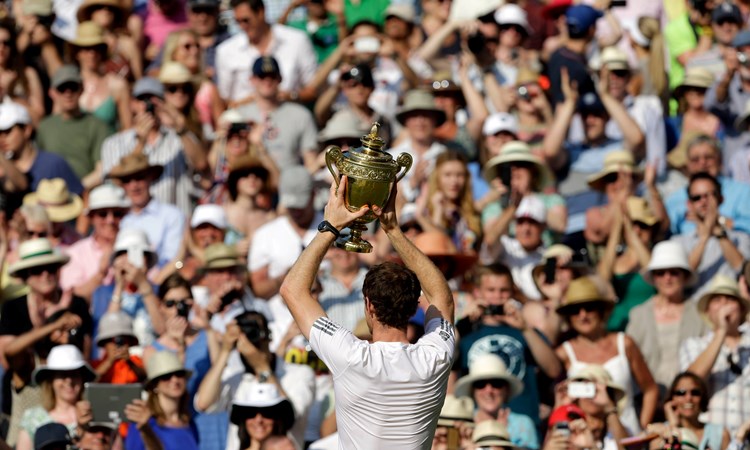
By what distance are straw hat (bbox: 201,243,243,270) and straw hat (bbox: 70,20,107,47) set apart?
3.47 m

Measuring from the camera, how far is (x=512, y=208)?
1404 centimetres

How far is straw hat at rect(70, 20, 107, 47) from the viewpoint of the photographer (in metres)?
16.5

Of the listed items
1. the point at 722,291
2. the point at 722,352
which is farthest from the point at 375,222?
the point at 722,352

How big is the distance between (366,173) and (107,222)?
6335 millimetres

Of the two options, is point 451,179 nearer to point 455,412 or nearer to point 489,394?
point 489,394

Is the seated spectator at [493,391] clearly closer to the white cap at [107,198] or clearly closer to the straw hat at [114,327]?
the straw hat at [114,327]

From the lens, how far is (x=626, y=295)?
13914 millimetres

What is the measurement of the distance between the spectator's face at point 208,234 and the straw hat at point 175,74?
1.85 metres

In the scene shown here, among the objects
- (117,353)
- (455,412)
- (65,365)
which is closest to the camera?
(455,412)

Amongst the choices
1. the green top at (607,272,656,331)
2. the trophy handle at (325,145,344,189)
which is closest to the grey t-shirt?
the green top at (607,272,656,331)

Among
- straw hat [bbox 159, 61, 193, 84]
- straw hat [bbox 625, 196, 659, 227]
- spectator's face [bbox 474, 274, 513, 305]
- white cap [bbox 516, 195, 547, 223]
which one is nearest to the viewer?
spectator's face [bbox 474, 274, 513, 305]

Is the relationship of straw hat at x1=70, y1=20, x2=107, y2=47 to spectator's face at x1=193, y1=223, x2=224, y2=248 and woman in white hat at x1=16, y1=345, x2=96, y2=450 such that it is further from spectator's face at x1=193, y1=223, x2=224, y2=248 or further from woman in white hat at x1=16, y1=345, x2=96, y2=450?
woman in white hat at x1=16, y1=345, x2=96, y2=450

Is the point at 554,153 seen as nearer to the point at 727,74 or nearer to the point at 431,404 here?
the point at 727,74

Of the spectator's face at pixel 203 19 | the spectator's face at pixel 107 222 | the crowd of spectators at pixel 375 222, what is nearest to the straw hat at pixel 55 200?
the crowd of spectators at pixel 375 222
